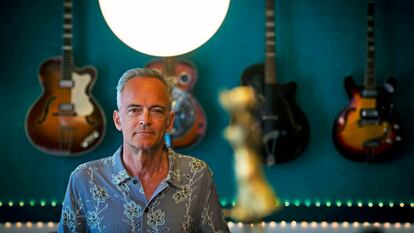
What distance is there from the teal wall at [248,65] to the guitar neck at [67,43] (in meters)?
0.13

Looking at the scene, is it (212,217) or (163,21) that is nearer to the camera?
(163,21)

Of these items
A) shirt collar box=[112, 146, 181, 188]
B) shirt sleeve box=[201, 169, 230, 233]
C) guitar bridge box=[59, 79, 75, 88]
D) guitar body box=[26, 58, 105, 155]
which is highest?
guitar bridge box=[59, 79, 75, 88]

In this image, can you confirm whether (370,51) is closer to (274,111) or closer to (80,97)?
(274,111)

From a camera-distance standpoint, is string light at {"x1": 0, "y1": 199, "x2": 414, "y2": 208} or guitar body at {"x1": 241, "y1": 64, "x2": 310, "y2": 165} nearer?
guitar body at {"x1": 241, "y1": 64, "x2": 310, "y2": 165}

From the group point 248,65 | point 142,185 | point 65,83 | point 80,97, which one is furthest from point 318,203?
point 142,185

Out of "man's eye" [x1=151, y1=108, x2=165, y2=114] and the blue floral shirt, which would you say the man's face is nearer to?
"man's eye" [x1=151, y1=108, x2=165, y2=114]

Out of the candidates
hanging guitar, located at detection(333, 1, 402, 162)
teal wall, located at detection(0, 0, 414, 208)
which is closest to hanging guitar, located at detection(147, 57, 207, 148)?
teal wall, located at detection(0, 0, 414, 208)

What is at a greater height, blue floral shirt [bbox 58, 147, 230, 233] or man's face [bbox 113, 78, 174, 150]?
man's face [bbox 113, 78, 174, 150]

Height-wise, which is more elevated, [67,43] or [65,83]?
[67,43]

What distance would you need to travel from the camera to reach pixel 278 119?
3.39 meters

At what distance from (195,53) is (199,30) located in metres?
2.38

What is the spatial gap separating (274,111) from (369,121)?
24.9 inches

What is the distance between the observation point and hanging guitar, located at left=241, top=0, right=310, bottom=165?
3.39 meters

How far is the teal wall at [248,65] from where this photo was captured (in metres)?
3.57
